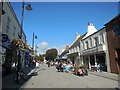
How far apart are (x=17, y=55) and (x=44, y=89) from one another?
3917 mm

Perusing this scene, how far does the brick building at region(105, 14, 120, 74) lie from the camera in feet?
42.7

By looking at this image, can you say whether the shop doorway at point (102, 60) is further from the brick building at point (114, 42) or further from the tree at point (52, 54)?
the tree at point (52, 54)

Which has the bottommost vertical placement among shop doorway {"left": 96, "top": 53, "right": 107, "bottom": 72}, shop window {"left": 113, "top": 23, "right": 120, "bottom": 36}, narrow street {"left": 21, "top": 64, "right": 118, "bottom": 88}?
narrow street {"left": 21, "top": 64, "right": 118, "bottom": 88}

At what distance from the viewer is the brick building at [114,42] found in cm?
1301

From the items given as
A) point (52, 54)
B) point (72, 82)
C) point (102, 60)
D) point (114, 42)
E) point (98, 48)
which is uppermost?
point (114, 42)

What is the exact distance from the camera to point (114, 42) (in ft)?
44.3

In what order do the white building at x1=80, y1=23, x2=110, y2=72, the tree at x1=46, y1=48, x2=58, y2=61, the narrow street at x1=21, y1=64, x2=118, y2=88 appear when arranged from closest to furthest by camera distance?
1. the narrow street at x1=21, y1=64, x2=118, y2=88
2. the white building at x1=80, y1=23, x2=110, y2=72
3. the tree at x1=46, y1=48, x2=58, y2=61

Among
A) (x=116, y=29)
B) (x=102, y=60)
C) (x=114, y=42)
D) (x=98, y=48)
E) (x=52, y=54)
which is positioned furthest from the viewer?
(x=52, y=54)

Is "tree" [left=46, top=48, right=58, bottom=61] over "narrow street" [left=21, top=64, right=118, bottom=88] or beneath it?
over

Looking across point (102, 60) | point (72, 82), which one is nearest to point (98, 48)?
point (102, 60)

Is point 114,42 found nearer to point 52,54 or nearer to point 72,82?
point 72,82

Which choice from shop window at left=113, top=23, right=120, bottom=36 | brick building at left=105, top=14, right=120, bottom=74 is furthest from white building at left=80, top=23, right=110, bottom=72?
shop window at left=113, top=23, right=120, bottom=36

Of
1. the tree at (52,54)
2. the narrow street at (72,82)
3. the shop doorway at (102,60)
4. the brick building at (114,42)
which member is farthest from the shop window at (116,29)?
the tree at (52,54)

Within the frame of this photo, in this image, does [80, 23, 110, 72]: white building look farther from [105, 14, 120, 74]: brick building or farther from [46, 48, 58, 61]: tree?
[46, 48, 58, 61]: tree
